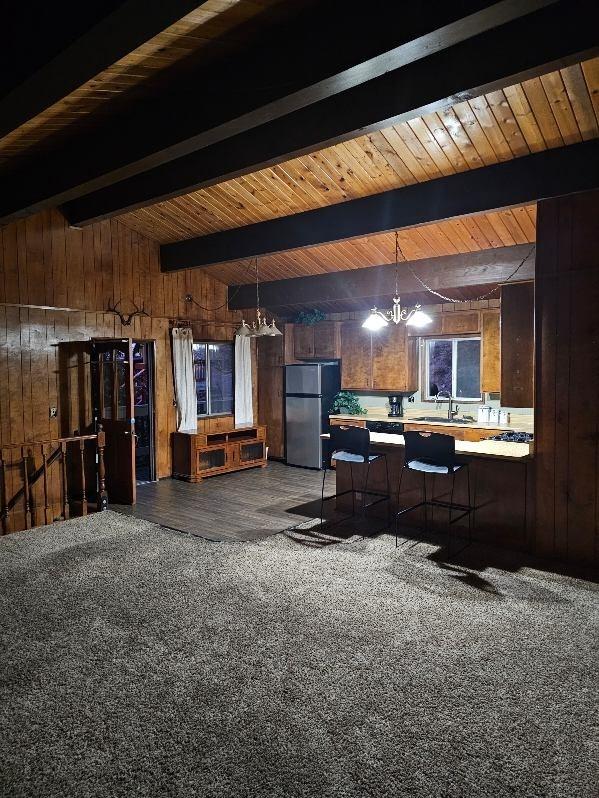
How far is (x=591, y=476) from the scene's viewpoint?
408 cm

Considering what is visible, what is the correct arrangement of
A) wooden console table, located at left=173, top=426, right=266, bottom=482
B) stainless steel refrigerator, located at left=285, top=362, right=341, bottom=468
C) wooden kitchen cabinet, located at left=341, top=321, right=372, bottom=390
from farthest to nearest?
stainless steel refrigerator, located at left=285, top=362, right=341, bottom=468 → wooden kitchen cabinet, located at left=341, top=321, right=372, bottom=390 → wooden console table, located at left=173, top=426, right=266, bottom=482

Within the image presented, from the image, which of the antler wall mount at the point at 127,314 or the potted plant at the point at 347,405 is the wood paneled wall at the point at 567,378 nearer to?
the potted plant at the point at 347,405

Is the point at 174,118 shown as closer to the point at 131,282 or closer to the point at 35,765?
the point at 35,765

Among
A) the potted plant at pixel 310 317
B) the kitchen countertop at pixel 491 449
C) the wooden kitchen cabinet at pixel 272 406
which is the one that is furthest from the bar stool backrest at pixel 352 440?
the wooden kitchen cabinet at pixel 272 406

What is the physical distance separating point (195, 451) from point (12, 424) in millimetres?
2366

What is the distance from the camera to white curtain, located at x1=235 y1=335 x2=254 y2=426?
8.81m

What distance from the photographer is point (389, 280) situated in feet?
23.0

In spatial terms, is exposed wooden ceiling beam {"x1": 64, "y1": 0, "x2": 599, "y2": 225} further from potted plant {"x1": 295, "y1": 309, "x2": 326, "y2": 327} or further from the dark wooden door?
potted plant {"x1": 295, "y1": 309, "x2": 326, "y2": 327}

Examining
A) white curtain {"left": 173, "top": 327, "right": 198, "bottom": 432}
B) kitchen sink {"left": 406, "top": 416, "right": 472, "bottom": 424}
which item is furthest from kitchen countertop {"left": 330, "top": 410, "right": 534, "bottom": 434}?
white curtain {"left": 173, "top": 327, "right": 198, "bottom": 432}

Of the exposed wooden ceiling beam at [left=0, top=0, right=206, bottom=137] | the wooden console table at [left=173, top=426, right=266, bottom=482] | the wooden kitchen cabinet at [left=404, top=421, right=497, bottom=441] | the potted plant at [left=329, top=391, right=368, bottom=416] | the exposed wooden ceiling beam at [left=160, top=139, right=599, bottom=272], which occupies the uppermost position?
the exposed wooden ceiling beam at [left=160, top=139, right=599, bottom=272]

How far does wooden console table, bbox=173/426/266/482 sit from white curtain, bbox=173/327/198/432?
0.72 feet

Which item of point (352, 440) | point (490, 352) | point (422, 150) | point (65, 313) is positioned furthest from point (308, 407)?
point (422, 150)

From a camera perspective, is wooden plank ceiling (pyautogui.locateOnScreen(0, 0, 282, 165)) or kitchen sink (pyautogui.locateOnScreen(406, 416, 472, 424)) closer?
wooden plank ceiling (pyautogui.locateOnScreen(0, 0, 282, 165))

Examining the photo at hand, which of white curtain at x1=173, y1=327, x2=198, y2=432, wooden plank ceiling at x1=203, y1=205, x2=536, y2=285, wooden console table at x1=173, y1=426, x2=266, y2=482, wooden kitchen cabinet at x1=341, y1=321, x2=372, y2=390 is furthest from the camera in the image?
wooden kitchen cabinet at x1=341, y1=321, x2=372, y2=390
